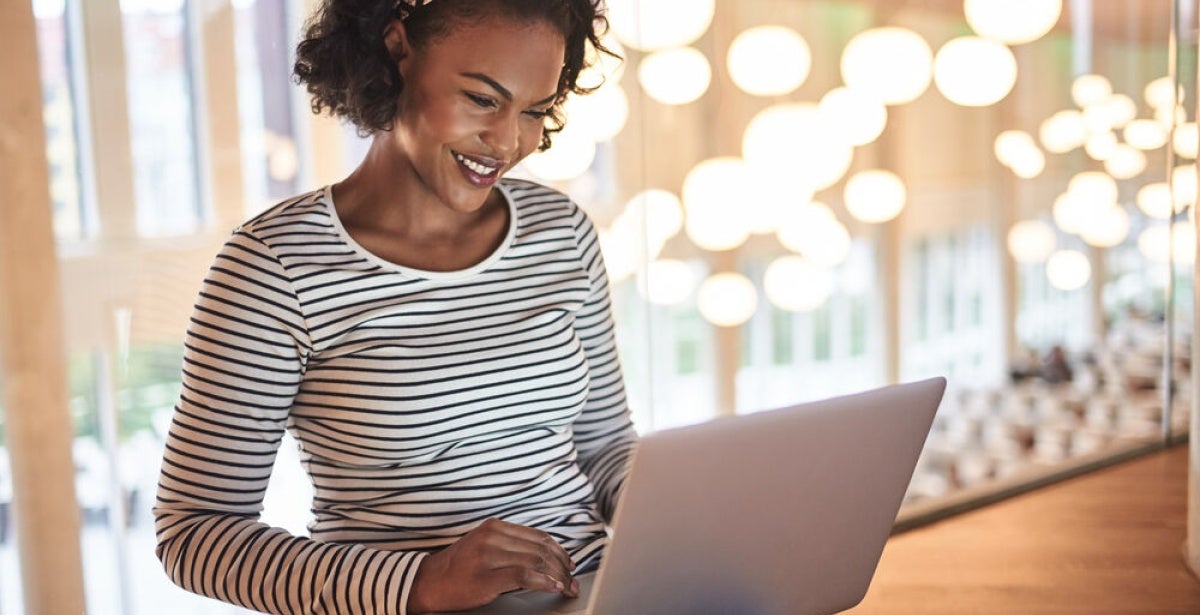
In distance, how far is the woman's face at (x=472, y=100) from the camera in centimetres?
135

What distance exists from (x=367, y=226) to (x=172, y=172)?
2.40 ft

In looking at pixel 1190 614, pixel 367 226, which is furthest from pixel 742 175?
pixel 367 226

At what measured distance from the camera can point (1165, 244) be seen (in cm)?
351

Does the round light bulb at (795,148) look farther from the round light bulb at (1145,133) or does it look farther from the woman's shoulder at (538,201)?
the woman's shoulder at (538,201)

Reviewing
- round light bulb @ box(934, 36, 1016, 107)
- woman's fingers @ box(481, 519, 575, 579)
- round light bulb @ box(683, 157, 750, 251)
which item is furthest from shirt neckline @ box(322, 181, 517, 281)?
round light bulb @ box(934, 36, 1016, 107)

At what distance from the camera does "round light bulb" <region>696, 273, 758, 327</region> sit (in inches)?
120

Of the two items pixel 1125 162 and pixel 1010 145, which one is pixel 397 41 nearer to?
pixel 1010 145

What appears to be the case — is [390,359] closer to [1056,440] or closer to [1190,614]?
[1190,614]

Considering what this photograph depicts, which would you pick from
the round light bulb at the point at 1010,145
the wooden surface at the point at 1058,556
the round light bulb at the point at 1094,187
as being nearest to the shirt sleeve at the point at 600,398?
the wooden surface at the point at 1058,556

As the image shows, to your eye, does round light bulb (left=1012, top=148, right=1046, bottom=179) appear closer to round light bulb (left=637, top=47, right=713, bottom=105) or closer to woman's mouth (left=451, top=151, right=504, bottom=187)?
round light bulb (left=637, top=47, right=713, bottom=105)

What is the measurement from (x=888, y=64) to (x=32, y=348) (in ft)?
6.74

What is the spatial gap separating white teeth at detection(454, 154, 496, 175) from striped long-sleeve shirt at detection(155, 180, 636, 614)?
0.10m

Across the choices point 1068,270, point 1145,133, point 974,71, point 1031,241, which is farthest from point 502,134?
point 1145,133

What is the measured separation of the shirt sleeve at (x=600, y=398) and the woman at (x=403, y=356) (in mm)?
51
